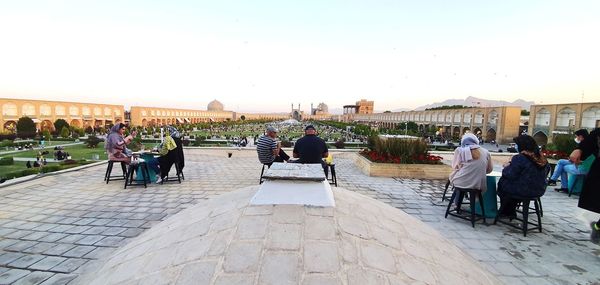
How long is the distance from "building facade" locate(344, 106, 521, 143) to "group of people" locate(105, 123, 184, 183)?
1079 inches

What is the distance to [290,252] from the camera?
1447mm

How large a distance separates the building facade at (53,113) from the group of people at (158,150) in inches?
1110

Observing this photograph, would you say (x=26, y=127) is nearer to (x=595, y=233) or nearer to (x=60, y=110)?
(x=60, y=110)

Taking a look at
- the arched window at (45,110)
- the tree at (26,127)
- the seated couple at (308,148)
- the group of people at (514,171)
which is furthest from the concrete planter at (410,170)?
the arched window at (45,110)

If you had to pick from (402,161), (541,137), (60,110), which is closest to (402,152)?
Answer: (402,161)

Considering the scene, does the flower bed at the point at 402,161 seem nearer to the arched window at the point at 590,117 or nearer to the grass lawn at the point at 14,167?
the grass lawn at the point at 14,167

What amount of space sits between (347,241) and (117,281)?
1.28 meters

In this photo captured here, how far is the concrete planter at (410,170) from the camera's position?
7410 millimetres

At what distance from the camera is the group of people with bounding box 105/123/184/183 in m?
5.79

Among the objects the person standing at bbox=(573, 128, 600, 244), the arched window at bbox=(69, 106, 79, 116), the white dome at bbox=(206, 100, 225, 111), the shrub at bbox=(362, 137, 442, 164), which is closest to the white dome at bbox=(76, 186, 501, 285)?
the person standing at bbox=(573, 128, 600, 244)

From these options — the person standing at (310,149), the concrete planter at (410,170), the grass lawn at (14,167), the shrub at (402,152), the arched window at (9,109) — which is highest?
the arched window at (9,109)

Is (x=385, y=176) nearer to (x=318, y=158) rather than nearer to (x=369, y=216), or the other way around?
(x=318, y=158)

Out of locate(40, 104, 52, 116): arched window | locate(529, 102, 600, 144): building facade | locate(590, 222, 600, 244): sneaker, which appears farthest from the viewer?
locate(40, 104, 52, 116): arched window

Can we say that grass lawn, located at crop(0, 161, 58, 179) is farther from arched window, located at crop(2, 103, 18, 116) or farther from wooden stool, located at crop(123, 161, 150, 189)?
arched window, located at crop(2, 103, 18, 116)
